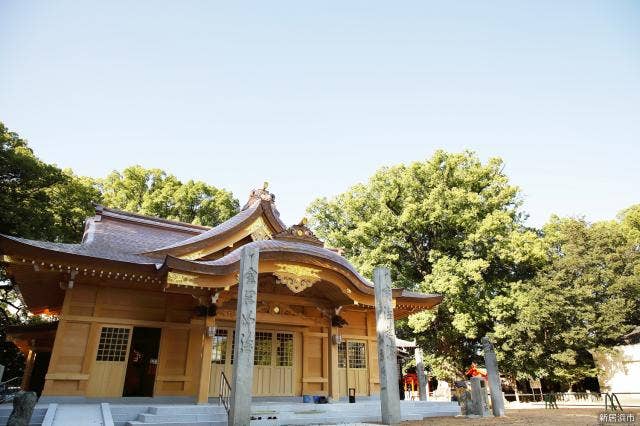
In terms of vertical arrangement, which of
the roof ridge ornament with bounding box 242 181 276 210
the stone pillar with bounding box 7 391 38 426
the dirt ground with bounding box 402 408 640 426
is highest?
A: the roof ridge ornament with bounding box 242 181 276 210

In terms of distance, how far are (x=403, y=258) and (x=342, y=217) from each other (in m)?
5.61

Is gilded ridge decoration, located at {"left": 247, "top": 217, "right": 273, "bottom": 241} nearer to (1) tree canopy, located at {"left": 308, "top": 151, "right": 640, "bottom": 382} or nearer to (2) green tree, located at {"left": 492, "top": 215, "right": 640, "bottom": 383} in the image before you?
(1) tree canopy, located at {"left": 308, "top": 151, "right": 640, "bottom": 382}

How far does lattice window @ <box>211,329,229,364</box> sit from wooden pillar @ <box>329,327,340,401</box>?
3.51 metres

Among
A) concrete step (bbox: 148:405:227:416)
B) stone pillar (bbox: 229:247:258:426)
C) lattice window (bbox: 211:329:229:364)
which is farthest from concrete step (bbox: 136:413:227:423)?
lattice window (bbox: 211:329:229:364)

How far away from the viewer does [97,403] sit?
9.59 meters

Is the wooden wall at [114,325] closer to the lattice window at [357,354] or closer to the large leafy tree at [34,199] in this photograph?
the lattice window at [357,354]

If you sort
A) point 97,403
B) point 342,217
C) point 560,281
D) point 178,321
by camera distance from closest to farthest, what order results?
1. point 97,403
2. point 178,321
3. point 560,281
4. point 342,217

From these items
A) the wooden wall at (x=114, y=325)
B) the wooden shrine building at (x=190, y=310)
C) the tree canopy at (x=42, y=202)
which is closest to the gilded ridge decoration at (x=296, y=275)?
the wooden shrine building at (x=190, y=310)

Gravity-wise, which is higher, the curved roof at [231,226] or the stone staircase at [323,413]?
the curved roof at [231,226]

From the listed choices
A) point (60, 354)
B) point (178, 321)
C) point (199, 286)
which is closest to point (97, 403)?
point (60, 354)

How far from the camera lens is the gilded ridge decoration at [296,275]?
1066 centimetres

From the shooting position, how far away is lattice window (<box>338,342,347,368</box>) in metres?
14.0

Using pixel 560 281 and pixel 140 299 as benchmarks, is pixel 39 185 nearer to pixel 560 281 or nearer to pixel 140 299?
pixel 140 299

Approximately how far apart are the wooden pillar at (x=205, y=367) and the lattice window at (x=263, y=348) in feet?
7.87
